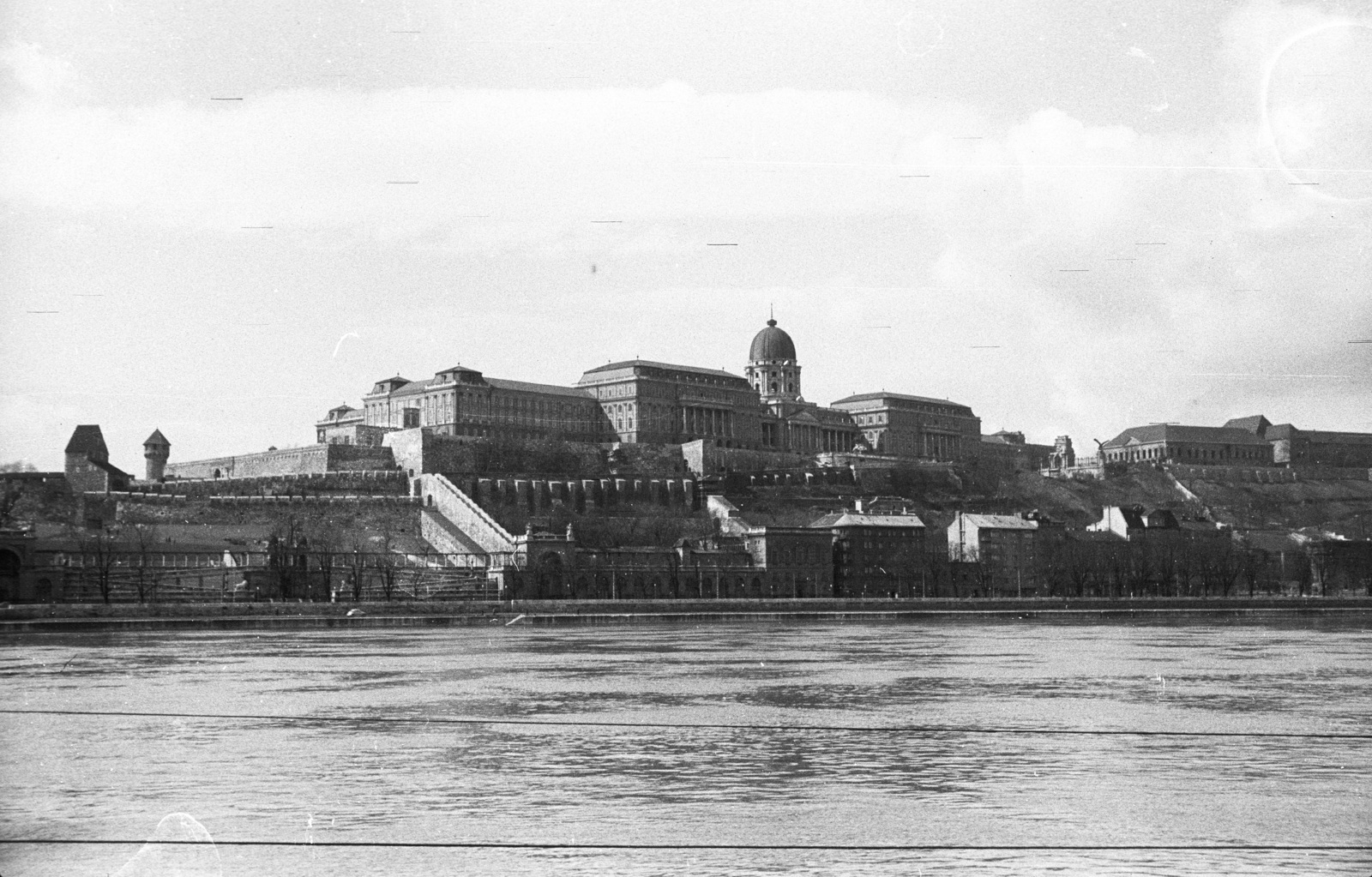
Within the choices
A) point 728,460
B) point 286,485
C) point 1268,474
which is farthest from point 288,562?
point 1268,474

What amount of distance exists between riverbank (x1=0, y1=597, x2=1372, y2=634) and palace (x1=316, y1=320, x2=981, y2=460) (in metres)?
35.7

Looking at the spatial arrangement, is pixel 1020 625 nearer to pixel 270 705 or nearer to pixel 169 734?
pixel 270 705

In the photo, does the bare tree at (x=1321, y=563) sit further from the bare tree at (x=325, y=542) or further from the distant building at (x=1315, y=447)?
the bare tree at (x=325, y=542)

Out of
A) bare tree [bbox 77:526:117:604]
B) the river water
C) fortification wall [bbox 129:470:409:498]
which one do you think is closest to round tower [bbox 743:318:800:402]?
fortification wall [bbox 129:470:409:498]

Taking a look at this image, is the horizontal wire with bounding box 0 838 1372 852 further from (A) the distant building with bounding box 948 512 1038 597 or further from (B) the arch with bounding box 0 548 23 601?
(A) the distant building with bounding box 948 512 1038 597

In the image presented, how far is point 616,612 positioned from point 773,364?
7860cm

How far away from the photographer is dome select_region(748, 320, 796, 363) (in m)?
137

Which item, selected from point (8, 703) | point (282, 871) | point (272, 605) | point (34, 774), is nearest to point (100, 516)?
point (272, 605)

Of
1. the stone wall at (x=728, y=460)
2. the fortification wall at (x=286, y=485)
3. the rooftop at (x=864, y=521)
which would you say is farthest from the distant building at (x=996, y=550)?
the fortification wall at (x=286, y=485)

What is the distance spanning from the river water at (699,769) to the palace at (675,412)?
72.8 m

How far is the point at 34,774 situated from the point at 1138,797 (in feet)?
29.3

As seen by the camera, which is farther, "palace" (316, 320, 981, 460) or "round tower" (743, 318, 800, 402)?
"round tower" (743, 318, 800, 402)

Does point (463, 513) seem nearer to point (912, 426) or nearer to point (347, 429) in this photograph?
point (347, 429)

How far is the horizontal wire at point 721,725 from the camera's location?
16.1 meters
